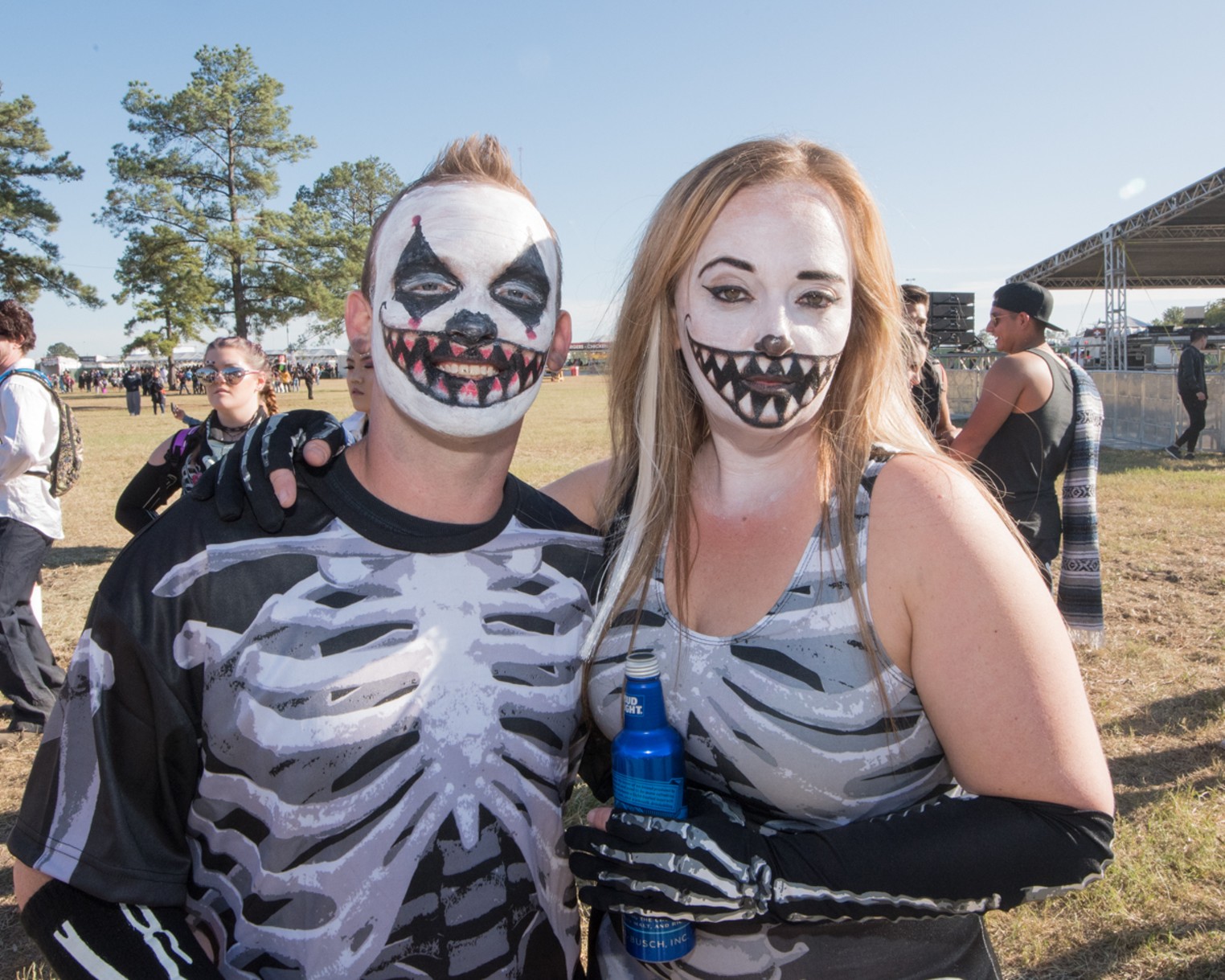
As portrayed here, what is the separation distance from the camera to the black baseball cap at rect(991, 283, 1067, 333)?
5.14 meters

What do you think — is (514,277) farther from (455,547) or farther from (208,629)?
(208,629)

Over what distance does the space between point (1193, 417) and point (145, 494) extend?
1500 cm

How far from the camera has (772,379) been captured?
6.04 ft


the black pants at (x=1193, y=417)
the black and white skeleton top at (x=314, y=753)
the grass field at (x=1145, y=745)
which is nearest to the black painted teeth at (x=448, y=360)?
the black and white skeleton top at (x=314, y=753)

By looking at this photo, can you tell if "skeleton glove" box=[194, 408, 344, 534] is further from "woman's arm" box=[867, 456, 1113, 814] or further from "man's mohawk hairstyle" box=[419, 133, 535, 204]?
"woman's arm" box=[867, 456, 1113, 814]

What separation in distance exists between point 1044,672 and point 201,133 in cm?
4245

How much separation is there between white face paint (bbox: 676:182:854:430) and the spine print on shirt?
663 millimetres

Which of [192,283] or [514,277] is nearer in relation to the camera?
[514,277]

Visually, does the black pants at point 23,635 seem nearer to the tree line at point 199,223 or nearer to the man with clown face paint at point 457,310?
the man with clown face paint at point 457,310

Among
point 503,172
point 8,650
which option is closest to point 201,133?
point 8,650

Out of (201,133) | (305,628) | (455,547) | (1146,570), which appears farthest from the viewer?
(201,133)

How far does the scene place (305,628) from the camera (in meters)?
1.58

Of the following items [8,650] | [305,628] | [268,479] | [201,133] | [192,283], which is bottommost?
[8,650]

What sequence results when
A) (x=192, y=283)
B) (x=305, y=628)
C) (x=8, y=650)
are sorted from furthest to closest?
(x=192, y=283) → (x=8, y=650) → (x=305, y=628)
